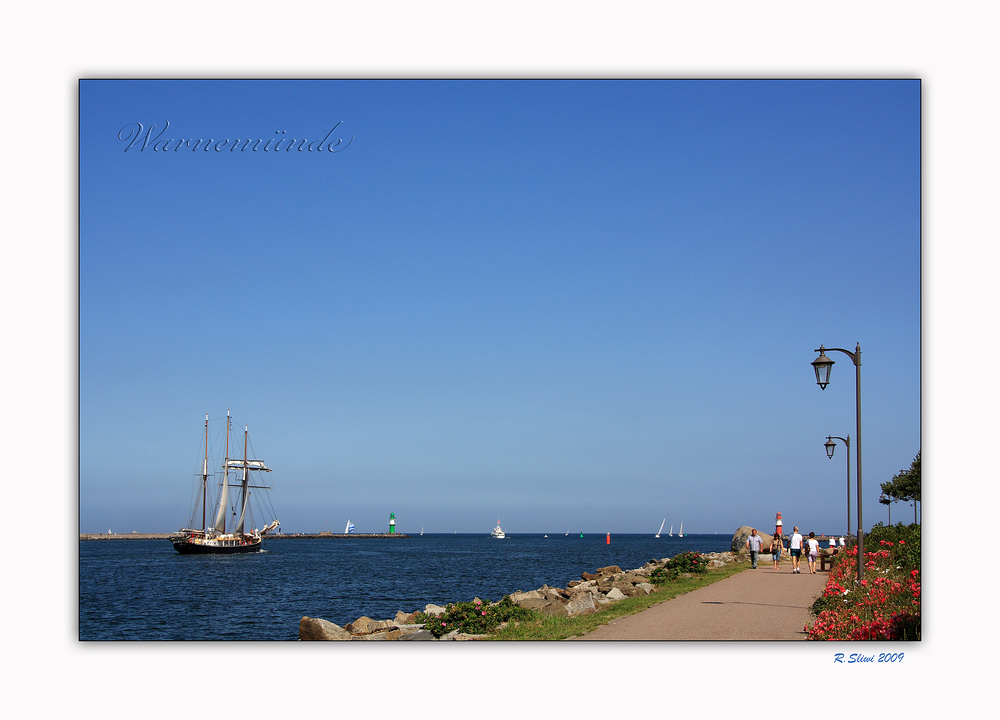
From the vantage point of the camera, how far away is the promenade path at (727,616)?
13148mm

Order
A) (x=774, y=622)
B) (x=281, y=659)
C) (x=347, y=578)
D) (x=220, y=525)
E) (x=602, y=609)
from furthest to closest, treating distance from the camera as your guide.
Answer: (x=220, y=525) → (x=347, y=578) → (x=602, y=609) → (x=774, y=622) → (x=281, y=659)

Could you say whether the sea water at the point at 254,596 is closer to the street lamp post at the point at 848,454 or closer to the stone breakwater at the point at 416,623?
the stone breakwater at the point at 416,623

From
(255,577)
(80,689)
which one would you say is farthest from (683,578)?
(255,577)

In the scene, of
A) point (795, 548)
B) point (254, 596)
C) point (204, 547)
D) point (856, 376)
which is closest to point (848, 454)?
point (795, 548)

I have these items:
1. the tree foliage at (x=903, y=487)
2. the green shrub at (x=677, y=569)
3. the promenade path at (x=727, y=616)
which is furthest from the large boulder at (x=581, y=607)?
the tree foliage at (x=903, y=487)

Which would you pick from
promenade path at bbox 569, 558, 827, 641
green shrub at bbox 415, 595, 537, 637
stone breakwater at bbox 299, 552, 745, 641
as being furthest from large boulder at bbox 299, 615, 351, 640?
promenade path at bbox 569, 558, 827, 641

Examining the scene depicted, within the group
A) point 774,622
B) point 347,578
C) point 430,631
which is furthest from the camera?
point 347,578

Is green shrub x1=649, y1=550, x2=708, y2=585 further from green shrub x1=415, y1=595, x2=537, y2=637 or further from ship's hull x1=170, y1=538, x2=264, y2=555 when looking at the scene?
ship's hull x1=170, y1=538, x2=264, y2=555

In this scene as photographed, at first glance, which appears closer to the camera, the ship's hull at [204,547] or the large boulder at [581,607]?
the large boulder at [581,607]

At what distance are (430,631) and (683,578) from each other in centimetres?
1352

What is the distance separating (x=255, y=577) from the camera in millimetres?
57906

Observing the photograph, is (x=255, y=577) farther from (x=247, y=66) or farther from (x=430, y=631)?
(x=247, y=66)

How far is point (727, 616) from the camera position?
15.3 metres

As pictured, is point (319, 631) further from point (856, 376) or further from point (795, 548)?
point (795, 548)
